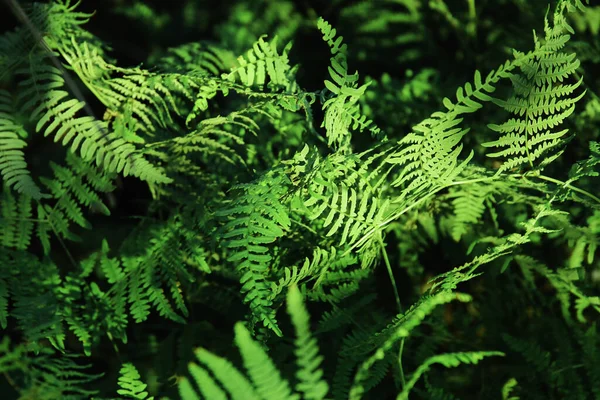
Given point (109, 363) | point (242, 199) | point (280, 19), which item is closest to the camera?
point (242, 199)

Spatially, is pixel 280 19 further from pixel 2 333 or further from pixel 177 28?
pixel 2 333

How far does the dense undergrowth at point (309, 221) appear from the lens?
4.48ft

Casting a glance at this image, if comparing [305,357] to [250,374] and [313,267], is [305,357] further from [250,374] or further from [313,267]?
[313,267]

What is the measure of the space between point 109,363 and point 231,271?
2.22ft

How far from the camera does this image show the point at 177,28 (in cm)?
323

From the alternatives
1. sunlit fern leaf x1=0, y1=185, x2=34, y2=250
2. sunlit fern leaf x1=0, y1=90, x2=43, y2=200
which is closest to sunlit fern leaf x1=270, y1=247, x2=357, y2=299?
sunlit fern leaf x1=0, y1=90, x2=43, y2=200

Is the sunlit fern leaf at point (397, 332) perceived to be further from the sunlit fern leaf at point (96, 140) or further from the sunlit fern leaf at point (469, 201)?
the sunlit fern leaf at point (96, 140)

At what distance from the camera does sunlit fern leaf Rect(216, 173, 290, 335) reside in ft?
3.93

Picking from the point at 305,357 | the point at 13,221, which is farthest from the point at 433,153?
the point at 13,221

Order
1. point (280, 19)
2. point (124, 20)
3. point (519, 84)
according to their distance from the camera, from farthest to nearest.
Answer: point (124, 20), point (280, 19), point (519, 84)

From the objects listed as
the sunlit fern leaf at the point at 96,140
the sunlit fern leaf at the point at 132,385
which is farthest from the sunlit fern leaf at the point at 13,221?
the sunlit fern leaf at the point at 132,385

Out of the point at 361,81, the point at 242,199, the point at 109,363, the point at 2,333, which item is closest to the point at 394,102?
the point at 361,81

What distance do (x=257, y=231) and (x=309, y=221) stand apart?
17.7 inches

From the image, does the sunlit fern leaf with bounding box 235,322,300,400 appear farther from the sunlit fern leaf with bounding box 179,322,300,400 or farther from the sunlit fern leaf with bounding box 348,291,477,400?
the sunlit fern leaf with bounding box 348,291,477,400
